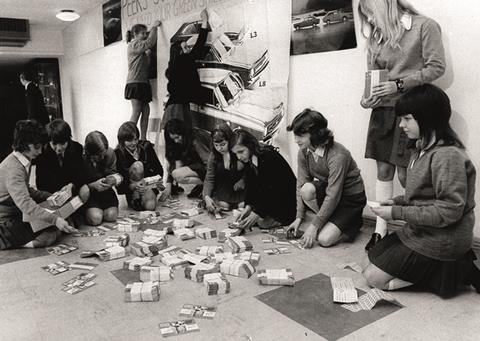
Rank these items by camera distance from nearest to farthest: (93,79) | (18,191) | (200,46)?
(18,191), (200,46), (93,79)

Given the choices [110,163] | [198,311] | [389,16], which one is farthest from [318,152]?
[110,163]

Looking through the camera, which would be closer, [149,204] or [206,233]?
[206,233]

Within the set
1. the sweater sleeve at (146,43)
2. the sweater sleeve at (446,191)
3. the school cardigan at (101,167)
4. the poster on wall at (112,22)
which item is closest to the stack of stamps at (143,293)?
the sweater sleeve at (446,191)

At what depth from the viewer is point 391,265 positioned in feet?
7.16

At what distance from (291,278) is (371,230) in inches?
46.4

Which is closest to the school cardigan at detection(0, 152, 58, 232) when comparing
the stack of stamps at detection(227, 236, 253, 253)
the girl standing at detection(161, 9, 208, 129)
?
the stack of stamps at detection(227, 236, 253, 253)

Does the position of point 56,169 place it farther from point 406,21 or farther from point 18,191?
point 406,21

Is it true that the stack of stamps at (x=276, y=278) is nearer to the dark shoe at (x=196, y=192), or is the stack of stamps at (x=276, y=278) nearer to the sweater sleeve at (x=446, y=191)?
the sweater sleeve at (x=446, y=191)

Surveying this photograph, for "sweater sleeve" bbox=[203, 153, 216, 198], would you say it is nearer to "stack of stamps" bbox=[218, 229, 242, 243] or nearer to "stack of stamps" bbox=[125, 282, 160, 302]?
"stack of stamps" bbox=[218, 229, 242, 243]

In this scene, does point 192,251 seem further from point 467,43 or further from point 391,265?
point 467,43

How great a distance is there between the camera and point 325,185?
10.2ft

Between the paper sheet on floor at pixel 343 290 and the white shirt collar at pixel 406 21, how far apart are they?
5.11ft

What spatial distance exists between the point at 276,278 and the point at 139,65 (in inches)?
152

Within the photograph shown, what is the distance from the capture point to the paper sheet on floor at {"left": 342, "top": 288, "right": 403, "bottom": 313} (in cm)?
205
